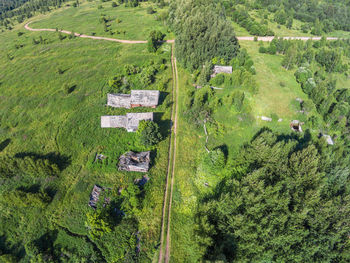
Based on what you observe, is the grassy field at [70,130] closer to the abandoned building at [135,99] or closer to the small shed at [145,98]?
the abandoned building at [135,99]

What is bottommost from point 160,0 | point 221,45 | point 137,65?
point 137,65

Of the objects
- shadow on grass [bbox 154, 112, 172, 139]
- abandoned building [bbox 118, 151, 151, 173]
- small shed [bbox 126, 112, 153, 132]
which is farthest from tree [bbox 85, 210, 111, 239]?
shadow on grass [bbox 154, 112, 172, 139]

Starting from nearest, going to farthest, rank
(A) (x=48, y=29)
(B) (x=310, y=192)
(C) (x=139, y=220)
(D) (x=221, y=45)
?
(B) (x=310, y=192), (C) (x=139, y=220), (D) (x=221, y=45), (A) (x=48, y=29)

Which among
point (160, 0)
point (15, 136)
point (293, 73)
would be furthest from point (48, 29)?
point (293, 73)

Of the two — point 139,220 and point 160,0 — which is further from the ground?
point 160,0

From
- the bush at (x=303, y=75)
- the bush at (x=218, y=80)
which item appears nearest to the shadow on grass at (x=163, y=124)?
the bush at (x=218, y=80)

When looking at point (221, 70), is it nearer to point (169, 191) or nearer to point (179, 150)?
point (179, 150)

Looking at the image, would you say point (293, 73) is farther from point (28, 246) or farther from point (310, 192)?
point (28, 246)
